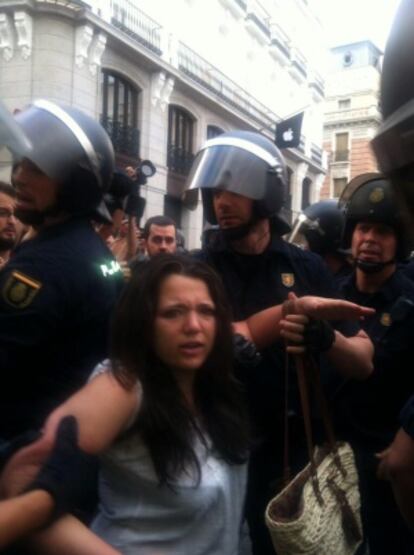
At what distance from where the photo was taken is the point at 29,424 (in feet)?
5.71

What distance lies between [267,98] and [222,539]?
2388 cm

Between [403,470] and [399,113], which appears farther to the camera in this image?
[403,470]

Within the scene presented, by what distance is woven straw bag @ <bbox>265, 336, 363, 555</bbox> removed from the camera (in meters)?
1.73

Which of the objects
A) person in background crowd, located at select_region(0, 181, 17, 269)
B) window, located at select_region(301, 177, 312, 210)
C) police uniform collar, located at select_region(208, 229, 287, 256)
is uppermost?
window, located at select_region(301, 177, 312, 210)

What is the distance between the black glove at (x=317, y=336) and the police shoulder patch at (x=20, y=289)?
0.79 metres

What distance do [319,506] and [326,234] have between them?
274 cm

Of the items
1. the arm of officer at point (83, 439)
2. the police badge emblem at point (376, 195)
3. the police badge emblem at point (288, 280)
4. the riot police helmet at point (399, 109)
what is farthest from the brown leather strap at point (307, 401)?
the police badge emblem at point (376, 195)

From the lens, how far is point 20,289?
5.59 feet

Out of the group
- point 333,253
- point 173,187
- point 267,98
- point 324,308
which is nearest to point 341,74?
point 267,98

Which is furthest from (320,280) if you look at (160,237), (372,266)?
(160,237)

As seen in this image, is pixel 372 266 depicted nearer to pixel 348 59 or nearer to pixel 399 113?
pixel 399 113

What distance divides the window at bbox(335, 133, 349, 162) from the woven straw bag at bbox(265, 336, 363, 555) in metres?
35.7

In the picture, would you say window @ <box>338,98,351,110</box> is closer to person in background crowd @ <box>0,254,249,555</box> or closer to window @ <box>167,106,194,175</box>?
window @ <box>167,106,194,175</box>

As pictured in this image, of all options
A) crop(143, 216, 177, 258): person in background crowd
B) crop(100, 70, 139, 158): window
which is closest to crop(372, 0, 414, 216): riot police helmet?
crop(143, 216, 177, 258): person in background crowd
